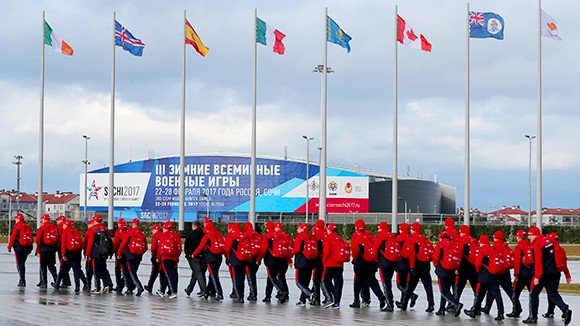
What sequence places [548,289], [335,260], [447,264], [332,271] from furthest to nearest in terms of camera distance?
1. [332,271]
2. [335,260]
3. [447,264]
4. [548,289]

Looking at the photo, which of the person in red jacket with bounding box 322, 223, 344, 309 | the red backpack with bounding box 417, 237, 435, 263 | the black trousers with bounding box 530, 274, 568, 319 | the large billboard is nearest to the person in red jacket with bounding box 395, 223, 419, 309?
the red backpack with bounding box 417, 237, 435, 263

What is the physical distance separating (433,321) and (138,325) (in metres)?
5.45

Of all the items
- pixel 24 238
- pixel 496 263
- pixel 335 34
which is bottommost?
pixel 496 263

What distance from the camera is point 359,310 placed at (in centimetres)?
2112

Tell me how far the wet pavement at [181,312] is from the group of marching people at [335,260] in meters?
0.41

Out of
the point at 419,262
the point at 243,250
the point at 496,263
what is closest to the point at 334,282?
the point at 419,262

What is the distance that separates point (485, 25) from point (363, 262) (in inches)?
832

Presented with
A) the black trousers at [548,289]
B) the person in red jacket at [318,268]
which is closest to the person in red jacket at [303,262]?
the person in red jacket at [318,268]

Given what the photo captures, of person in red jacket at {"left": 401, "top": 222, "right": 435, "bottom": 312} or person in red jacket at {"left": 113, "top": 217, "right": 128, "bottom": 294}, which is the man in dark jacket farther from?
person in red jacket at {"left": 401, "top": 222, "right": 435, "bottom": 312}

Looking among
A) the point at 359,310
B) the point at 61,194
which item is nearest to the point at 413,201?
the point at 61,194

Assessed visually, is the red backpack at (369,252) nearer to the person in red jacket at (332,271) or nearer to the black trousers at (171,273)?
the person in red jacket at (332,271)

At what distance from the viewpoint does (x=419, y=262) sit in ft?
70.4

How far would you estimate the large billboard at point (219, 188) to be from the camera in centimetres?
10875

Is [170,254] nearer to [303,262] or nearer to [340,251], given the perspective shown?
[303,262]
